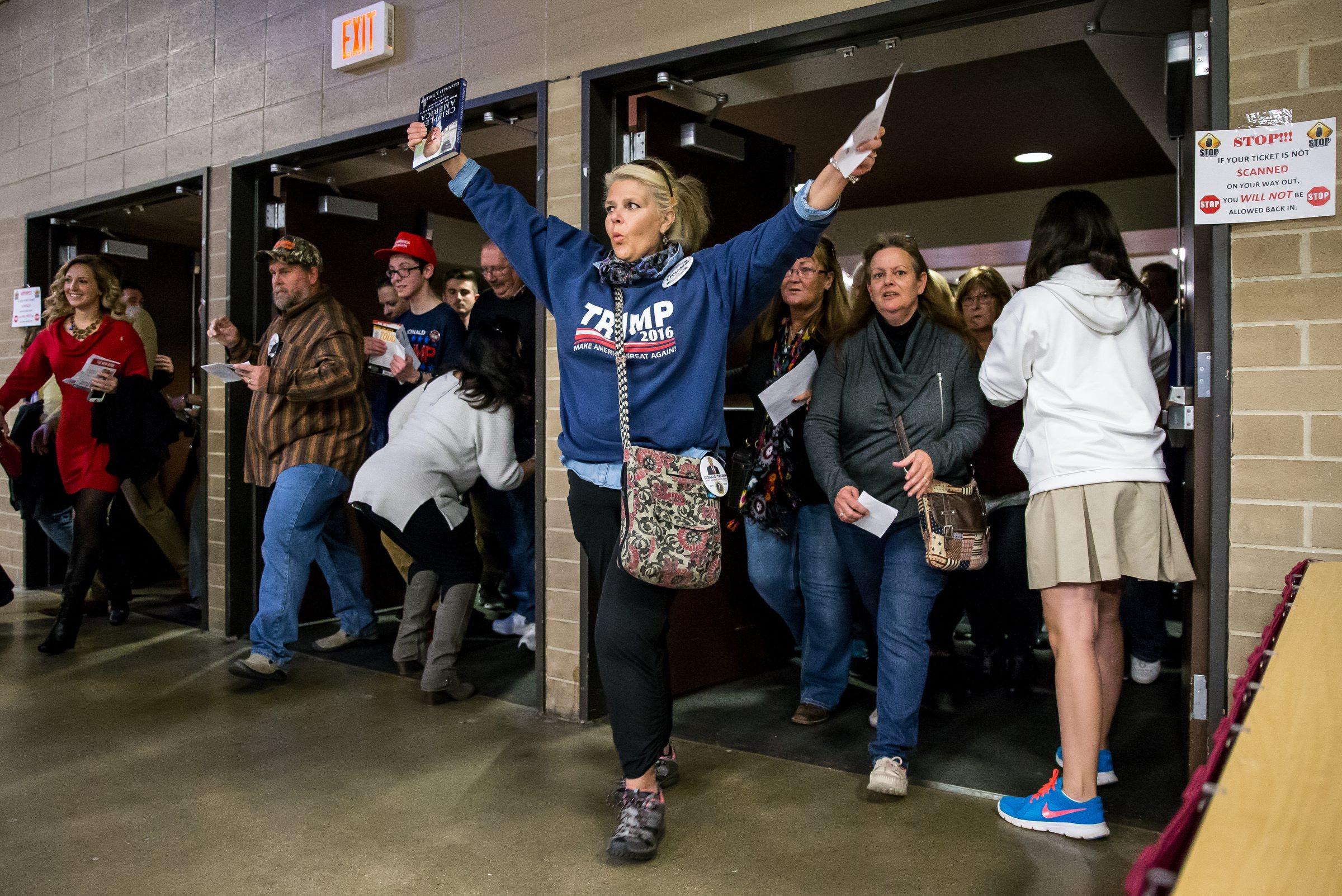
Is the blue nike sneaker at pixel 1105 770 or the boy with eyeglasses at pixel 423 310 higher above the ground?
the boy with eyeglasses at pixel 423 310

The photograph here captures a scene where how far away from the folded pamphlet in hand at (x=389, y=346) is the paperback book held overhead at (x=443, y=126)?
1.50 metres

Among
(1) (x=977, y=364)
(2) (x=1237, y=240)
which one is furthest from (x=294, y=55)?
(2) (x=1237, y=240)

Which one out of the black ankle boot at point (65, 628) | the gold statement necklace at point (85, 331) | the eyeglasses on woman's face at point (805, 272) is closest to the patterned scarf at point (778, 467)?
the eyeglasses on woman's face at point (805, 272)

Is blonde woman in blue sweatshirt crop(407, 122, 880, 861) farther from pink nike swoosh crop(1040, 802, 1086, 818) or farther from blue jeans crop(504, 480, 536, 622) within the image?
blue jeans crop(504, 480, 536, 622)

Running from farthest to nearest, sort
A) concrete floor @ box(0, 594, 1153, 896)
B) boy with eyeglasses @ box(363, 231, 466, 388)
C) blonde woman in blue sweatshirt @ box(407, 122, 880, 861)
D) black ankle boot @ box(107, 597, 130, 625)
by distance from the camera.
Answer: black ankle boot @ box(107, 597, 130, 625)
boy with eyeglasses @ box(363, 231, 466, 388)
blonde woman in blue sweatshirt @ box(407, 122, 880, 861)
concrete floor @ box(0, 594, 1153, 896)

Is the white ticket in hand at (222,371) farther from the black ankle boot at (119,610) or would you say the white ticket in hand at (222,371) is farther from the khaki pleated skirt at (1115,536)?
the khaki pleated skirt at (1115,536)

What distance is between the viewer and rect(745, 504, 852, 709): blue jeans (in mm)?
3338

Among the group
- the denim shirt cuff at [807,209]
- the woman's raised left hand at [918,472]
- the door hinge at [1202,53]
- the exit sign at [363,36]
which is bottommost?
the woman's raised left hand at [918,472]

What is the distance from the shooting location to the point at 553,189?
11.2 feet

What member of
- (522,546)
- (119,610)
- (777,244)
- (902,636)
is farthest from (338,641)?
(777,244)

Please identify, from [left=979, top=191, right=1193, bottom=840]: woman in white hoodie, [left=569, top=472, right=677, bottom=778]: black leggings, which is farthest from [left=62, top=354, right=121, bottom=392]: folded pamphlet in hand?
[left=979, top=191, right=1193, bottom=840]: woman in white hoodie

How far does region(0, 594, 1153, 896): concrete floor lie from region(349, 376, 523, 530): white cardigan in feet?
2.39

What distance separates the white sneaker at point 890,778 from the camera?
8.66 feet

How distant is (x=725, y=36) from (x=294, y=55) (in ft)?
7.30
